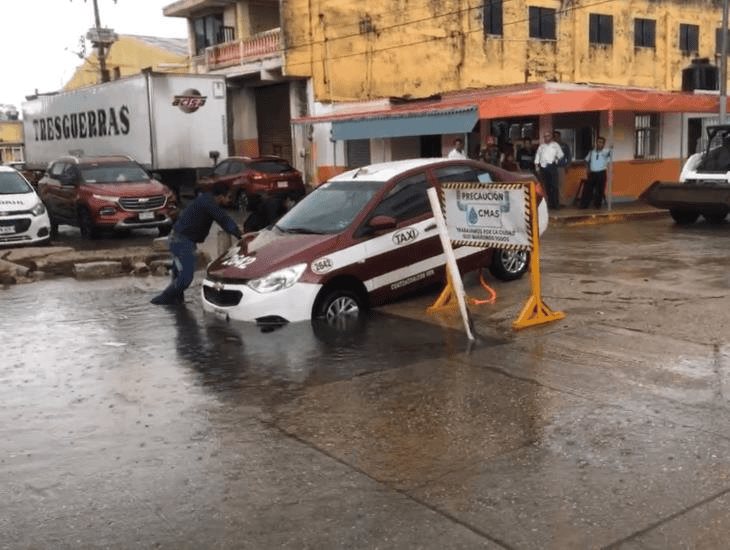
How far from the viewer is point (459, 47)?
31.8 meters

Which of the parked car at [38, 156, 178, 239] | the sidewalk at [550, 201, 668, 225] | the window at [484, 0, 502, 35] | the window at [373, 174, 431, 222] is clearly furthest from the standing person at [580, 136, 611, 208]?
the window at [484, 0, 502, 35]

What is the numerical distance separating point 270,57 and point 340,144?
4.17m

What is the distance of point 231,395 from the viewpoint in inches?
240

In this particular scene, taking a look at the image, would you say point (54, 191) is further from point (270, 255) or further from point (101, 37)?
point (101, 37)

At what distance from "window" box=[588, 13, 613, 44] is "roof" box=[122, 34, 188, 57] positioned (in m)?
28.6

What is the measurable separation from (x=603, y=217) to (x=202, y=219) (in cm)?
1165

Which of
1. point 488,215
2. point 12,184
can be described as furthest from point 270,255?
point 12,184

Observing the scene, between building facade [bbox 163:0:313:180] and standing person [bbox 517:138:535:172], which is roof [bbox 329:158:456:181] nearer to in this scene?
standing person [bbox 517:138:535:172]

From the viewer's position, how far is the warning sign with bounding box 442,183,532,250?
7.77m

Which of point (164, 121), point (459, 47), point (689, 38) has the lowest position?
point (164, 121)

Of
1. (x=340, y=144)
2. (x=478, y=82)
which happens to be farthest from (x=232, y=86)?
(x=478, y=82)

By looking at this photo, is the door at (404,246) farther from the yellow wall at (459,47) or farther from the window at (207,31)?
the window at (207,31)

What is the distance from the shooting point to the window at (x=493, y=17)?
3192cm

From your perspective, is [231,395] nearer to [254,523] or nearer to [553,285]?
[254,523]
